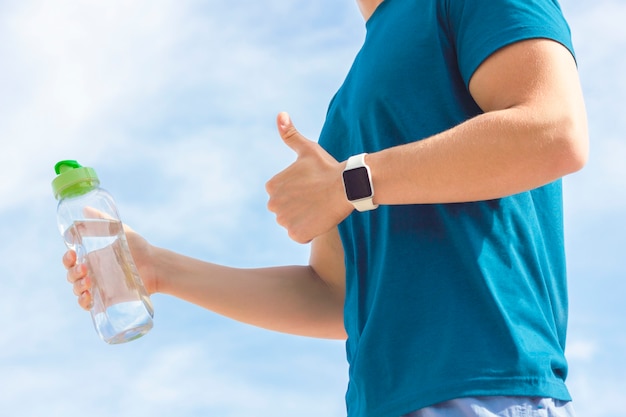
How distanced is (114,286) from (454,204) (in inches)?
56.8

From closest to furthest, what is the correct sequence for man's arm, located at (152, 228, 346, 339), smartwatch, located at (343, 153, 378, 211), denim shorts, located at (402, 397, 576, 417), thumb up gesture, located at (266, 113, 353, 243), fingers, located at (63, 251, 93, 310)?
1. denim shorts, located at (402, 397, 576, 417)
2. smartwatch, located at (343, 153, 378, 211)
3. thumb up gesture, located at (266, 113, 353, 243)
4. fingers, located at (63, 251, 93, 310)
5. man's arm, located at (152, 228, 346, 339)

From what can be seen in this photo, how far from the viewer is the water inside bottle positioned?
343cm

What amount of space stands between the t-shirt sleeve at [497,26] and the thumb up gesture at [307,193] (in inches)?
20.2

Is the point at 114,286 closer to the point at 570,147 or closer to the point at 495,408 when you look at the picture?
the point at 495,408

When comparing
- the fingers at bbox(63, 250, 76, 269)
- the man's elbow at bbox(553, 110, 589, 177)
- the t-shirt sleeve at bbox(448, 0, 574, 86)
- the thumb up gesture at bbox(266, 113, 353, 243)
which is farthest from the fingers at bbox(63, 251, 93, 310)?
the man's elbow at bbox(553, 110, 589, 177)

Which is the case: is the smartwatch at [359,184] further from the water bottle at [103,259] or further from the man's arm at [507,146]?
the water bottle at [103,259]

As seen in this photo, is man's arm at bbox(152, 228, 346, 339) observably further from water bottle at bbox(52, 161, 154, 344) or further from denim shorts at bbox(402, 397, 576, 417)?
denim shorts at bbox(402, 397, 576, 417)

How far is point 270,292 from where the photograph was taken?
12.1 ft

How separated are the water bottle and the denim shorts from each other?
4.48 feet

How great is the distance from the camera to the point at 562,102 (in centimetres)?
255

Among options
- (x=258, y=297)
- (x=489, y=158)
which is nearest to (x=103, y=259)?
(x=258, y=297)

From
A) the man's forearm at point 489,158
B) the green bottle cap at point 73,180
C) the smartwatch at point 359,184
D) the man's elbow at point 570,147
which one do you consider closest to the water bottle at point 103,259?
the green bottle cap at point 73,180

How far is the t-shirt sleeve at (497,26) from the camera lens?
2639mm

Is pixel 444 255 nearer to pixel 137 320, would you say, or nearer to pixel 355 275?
pixel 355 275
